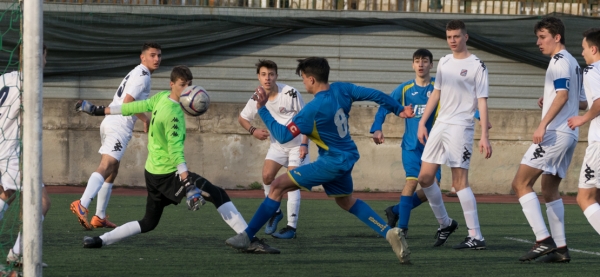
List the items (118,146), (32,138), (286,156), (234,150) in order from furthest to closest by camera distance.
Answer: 1. (234,150)
2. (118,146)
3. (286,156)
4. (32,138)

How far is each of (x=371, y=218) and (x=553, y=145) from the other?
1581mm

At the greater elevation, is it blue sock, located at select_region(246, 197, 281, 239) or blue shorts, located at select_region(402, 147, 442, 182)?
blue shorts, located at select_region(402, 147, 442, 182)

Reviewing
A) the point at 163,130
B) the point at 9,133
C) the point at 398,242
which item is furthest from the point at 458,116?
the point at 9,133

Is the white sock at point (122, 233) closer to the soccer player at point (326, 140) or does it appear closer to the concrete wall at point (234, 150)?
the soccer player at point (326, 140)

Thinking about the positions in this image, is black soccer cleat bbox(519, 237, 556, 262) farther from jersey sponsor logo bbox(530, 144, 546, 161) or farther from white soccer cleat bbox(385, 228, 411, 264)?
white soccer cleat bbox(385, 228, 411, 264)

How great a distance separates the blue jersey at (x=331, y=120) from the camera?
6.42 metres

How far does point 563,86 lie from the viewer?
646 centimetres

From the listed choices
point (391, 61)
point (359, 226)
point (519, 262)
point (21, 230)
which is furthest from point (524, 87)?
point (21, 230)

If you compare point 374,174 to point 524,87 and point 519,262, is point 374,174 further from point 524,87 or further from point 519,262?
point 519,262

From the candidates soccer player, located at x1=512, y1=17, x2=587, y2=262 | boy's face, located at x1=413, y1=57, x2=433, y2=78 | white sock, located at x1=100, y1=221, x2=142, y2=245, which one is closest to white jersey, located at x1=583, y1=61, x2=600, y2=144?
soccer player, located at x1=512, y1=17, x2=587, y2=262

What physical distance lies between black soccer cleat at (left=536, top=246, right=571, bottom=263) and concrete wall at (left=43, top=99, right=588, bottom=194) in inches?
330

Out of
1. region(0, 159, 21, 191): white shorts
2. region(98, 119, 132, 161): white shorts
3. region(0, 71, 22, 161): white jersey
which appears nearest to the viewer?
region(0, 71, 22, 161): white jersey

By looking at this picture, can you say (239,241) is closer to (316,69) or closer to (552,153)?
(316,69)

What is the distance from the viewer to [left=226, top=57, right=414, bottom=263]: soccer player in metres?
6.47
